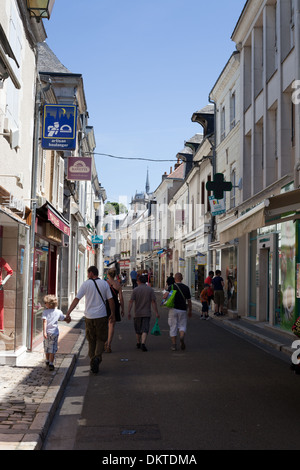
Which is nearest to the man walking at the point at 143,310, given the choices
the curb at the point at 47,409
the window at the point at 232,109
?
the curb at the point at 47,409

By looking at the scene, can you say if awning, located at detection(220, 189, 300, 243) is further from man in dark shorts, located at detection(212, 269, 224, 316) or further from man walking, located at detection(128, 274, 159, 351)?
man in dark shorts, located at detection(212, 269, 224, 316)

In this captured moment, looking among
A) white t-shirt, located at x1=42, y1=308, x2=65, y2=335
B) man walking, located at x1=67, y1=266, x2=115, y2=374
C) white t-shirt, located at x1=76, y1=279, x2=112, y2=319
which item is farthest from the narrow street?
white t-shirt, located at x1=76, y1=279, x2=112, y2=319

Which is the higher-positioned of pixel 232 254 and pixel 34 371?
pixel 232 254

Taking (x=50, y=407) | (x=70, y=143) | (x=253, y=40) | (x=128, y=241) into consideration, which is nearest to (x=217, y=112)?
(x=253, y=40)

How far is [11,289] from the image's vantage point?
9.19 m

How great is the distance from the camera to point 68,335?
13203 millimetres

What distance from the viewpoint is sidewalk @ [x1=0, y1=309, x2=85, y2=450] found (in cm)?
482

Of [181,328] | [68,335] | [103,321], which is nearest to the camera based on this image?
[103,321]

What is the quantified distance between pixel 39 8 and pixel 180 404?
738cm

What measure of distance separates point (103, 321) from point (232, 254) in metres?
12.7

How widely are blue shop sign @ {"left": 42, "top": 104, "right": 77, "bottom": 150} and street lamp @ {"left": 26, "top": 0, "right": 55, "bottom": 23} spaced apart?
6.60 feet

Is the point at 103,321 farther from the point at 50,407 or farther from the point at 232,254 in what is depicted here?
the point at 232,254

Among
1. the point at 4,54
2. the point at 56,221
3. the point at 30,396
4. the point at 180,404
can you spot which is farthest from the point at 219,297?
the point at 4,54
